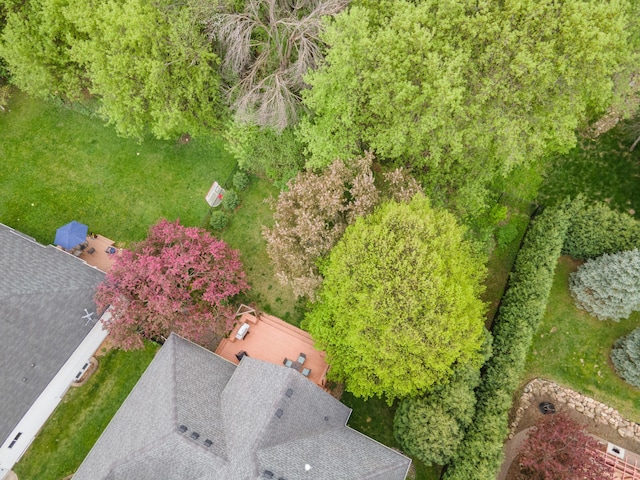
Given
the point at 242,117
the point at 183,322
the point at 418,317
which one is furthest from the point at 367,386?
the point at 242,117

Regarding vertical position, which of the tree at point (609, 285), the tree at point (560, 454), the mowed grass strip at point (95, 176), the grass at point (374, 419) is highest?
the tree at point (609, 285)

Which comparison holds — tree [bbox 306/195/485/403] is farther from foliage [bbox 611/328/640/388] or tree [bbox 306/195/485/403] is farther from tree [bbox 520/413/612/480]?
foliage [bbox 611/328/640/388]

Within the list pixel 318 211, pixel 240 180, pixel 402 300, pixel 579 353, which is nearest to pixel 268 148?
pixel 240 180

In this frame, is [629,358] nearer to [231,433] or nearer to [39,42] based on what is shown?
[231,433]

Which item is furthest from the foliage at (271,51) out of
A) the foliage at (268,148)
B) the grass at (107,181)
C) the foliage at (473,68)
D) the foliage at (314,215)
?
the grass at (107,181)

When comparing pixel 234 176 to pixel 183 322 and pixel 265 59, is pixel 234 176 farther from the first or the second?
pixel 183 322

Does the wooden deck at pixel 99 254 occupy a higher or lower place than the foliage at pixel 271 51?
lower

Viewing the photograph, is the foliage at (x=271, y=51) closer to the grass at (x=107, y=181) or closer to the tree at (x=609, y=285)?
the grass at (x=107, y=181)
